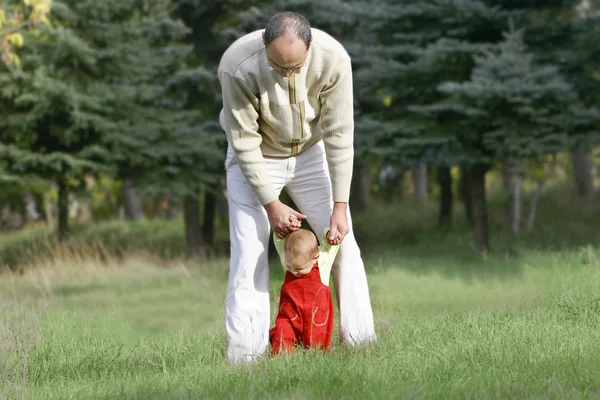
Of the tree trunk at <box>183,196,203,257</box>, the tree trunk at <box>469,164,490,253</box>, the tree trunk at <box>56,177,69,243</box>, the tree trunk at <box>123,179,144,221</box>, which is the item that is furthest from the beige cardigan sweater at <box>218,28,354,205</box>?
the tree trunk at <box>123,179,144,221</box>

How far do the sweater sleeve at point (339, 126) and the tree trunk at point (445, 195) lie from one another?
50.3 feet

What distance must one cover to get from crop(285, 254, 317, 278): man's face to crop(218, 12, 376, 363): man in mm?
179

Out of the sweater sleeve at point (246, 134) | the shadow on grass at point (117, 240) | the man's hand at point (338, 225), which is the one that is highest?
the sweater sleeve at point (246, 134)

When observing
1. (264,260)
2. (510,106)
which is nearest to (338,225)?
(264,260)

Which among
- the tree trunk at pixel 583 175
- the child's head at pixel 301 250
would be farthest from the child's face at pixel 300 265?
the tree trunk at pixel 583 175

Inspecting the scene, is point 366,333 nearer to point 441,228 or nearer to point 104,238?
point 441,228

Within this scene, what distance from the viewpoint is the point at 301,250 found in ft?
16.7

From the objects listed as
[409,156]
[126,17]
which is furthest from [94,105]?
[409,156]

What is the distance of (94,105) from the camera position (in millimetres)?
15562

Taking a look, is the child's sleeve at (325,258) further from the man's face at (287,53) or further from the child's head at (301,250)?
the man's face at (287,53)

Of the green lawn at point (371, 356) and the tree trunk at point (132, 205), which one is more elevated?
the green lawn at point (371, 356)

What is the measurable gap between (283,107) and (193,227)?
1357cm

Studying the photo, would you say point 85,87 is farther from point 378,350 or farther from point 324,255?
point 378,350

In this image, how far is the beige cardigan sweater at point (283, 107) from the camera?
4.91m
